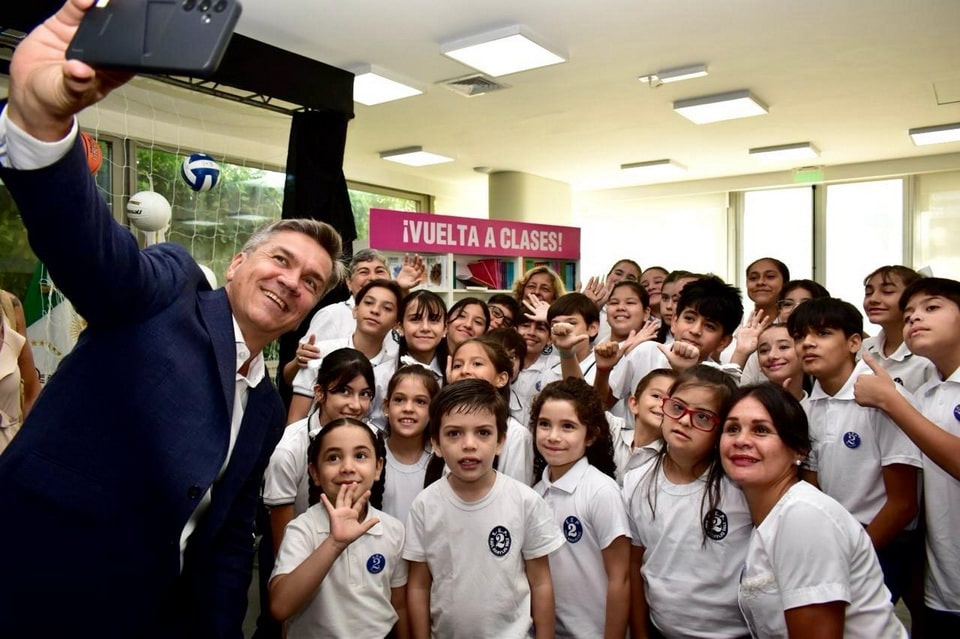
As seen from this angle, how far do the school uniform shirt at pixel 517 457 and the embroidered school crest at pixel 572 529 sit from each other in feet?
0.86

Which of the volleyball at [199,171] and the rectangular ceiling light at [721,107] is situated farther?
the rectangular ceiling light at [721,107]

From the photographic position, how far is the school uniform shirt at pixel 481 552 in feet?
5.84

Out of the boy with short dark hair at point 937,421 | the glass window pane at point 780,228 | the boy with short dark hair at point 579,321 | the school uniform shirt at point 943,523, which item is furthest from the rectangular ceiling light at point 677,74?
the glass window pane at point 780,228

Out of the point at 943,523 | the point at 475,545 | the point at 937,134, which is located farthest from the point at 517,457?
the point at 937,134

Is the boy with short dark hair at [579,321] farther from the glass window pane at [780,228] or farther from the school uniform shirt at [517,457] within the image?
the glass window pane at [780,228]

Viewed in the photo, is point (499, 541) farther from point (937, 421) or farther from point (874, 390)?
point (937, 421)

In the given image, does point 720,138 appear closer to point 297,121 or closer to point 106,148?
point 297,121

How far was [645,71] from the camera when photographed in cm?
470

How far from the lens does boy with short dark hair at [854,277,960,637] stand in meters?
1.85

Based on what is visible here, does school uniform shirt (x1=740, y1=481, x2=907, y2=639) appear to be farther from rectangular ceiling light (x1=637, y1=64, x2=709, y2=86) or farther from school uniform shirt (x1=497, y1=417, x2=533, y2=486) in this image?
rectangular ceiling light (x1=637, y1=64, x2=709, y2=86)

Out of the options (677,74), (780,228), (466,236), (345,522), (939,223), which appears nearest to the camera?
(345,522)

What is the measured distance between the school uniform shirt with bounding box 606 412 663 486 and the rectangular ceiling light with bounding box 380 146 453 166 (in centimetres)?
492

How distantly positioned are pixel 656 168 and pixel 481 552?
696cm

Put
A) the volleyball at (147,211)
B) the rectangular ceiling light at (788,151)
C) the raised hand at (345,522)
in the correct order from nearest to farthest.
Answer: the raised hand at (345,522) < the volleyball at (147,211) < the rectangular ceiling light at (788,151)
